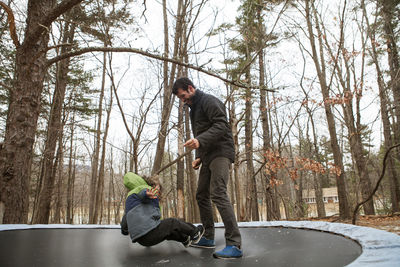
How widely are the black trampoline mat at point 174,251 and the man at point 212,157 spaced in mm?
114

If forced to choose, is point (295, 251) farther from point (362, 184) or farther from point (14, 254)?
point (362, 184)

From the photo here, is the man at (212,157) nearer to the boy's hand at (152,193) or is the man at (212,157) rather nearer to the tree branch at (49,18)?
the boy's hand at (152,193)

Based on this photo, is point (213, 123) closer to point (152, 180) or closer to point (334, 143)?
point (152, 180)

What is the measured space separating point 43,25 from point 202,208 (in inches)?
92.3

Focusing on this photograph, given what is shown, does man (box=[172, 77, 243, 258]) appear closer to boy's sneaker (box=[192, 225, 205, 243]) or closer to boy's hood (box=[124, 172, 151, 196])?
boy's sneaker (box=[192, 225, 205, 243])

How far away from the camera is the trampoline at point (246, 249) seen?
4.11ft

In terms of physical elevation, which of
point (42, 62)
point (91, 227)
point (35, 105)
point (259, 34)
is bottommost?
point (91, 227)

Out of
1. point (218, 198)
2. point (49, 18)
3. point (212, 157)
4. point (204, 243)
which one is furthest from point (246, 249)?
point (49, 18)

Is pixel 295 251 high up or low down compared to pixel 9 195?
down

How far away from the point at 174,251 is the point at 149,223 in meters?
0.26

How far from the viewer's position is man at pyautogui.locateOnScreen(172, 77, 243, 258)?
57.7 inches

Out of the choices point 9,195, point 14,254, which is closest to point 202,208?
point 14,254

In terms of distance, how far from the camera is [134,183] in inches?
71.4

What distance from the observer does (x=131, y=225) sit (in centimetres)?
161
